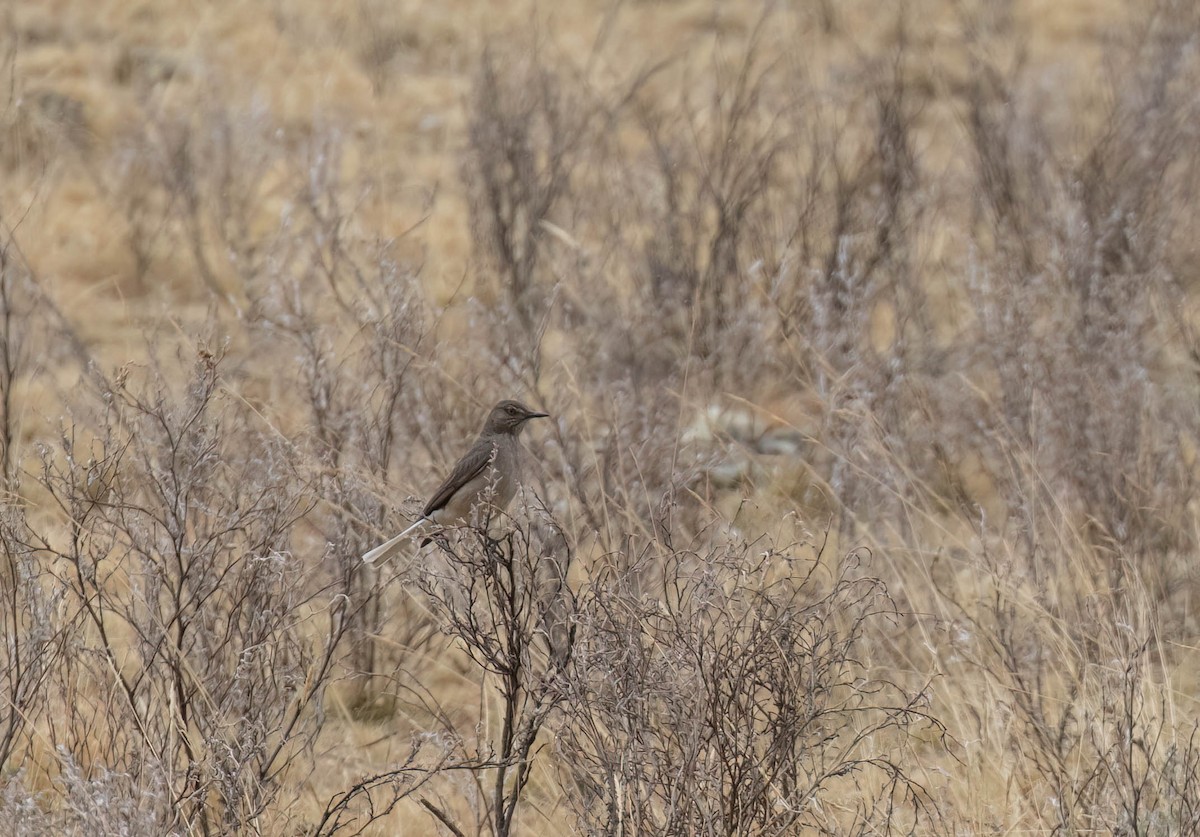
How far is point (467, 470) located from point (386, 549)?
35 cm

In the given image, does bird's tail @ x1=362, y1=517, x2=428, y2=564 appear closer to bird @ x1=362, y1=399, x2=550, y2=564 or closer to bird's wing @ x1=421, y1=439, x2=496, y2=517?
bird @ x1=362, y1=399, x2=550, y2=564

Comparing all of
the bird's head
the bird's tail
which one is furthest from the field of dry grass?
the bird's head

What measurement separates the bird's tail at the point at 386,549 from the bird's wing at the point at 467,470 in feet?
0.49

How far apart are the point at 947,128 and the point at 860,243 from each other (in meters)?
3.90

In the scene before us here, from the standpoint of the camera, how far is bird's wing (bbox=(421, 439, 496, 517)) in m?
4.67

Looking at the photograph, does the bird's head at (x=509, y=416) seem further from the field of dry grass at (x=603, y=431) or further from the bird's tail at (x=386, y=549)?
the bird's tail at (x=386, y=549)

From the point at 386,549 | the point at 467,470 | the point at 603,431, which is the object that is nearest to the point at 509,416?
the point at 467,470

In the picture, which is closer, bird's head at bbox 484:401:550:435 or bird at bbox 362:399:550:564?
bird at bbox 362:399:550:564

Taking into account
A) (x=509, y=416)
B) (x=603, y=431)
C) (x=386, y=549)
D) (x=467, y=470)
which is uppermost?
(x=509, y=416)

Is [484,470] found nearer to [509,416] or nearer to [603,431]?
[509,416]

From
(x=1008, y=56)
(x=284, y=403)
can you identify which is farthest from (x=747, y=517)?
(x=1008, y=56)

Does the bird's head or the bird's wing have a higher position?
the bird's head

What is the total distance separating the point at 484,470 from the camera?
4.65 metres

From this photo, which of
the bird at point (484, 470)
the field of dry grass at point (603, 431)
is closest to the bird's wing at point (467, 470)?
the bird at point (484, 470)
